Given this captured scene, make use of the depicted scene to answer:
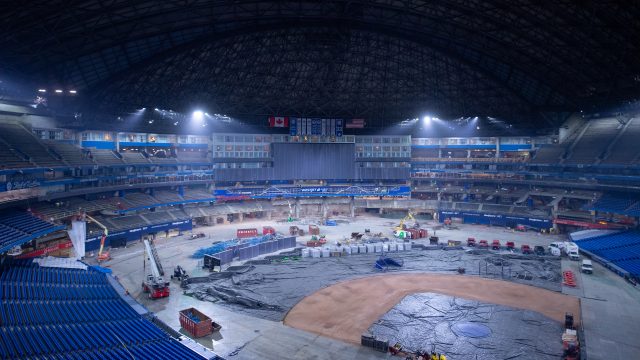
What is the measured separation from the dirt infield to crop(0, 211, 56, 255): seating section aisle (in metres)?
23.5

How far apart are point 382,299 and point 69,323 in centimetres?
→ 2460

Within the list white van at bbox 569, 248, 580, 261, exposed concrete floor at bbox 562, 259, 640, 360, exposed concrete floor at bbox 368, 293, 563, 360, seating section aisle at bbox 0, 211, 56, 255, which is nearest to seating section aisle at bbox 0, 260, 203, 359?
seating section aisle at bbox 0, 211, 56, 255

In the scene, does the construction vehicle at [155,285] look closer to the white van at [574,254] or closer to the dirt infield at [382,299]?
the dirt infield at [382,299]

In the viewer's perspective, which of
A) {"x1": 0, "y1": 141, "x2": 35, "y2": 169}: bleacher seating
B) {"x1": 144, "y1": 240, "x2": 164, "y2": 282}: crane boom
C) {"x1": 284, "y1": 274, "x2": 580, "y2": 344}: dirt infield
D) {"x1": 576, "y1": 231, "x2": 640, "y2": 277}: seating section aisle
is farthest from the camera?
{"x1": 576, "y1": 231, "x2": 640, "y2": 277}: seating section aisle

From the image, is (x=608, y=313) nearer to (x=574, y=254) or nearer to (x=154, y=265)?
(x=574, y=254)

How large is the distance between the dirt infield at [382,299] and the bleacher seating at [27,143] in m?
35.9

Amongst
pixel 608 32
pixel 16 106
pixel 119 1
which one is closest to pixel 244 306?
pixel 119 1

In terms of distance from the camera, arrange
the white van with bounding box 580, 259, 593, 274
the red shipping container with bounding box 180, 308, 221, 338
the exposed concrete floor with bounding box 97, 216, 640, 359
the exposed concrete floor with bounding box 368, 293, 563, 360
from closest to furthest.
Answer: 1. the exposed concrete floor with bounding box 97, 216, 640, 359
2. the exposed concrete floor with bounding box 368, 293, 563, 360
3. the red shipping container with bounding box 180, 308, 221, 338
4. the white van with bounding box 580, 259, 593, 274

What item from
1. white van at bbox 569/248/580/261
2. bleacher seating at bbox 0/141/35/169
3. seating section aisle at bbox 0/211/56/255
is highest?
bleacher seating at bbox 0/141/35/169

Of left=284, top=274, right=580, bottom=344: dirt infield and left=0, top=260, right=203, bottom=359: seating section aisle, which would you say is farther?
left=284, top=274, right=580, bottom=344: dirt infield

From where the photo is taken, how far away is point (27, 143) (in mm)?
47156

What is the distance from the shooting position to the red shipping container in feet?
92.5

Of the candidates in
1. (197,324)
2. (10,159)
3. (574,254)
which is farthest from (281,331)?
(574,254)

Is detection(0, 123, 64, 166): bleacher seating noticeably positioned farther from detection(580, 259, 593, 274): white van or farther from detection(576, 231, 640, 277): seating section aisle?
detection(576, 231, 640, 277): seating section aisle
